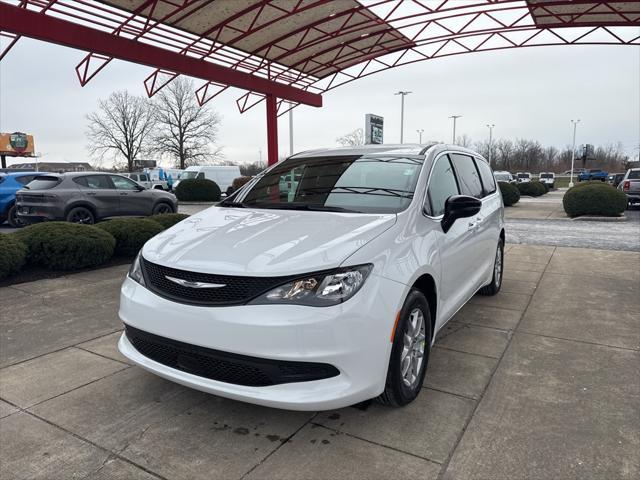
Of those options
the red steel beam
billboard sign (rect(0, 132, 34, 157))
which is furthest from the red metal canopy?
billboard sign (rect(0, 132, 34, 157))

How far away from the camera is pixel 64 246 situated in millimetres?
6809

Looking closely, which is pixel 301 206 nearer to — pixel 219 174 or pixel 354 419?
pixel 354 419

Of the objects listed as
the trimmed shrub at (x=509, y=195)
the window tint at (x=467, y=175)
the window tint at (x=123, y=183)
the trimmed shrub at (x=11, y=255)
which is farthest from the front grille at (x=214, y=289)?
the trimmed shrub at (x=509, y=195)

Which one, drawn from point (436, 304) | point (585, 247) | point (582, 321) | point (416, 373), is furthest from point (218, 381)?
point (585, 247)

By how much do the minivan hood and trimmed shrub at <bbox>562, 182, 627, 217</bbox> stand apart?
1510 centimetres

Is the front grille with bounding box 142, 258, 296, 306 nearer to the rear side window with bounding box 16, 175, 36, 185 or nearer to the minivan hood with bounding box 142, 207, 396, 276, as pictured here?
the minivan hood with bounding box 142, 207, 396, 276

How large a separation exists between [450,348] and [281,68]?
1362 centimetres

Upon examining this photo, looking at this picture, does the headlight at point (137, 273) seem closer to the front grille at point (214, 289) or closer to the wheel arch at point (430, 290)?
the front grille at point (214, 289)

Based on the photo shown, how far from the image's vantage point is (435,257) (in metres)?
3.30

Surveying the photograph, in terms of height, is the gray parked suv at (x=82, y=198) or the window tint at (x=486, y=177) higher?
the window tint at (x=486, y=177)

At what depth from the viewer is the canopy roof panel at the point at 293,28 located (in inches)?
432

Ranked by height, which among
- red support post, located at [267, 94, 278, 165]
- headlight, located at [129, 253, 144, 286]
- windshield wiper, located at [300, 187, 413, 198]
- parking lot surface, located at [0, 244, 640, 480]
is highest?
red support post, located at [267, 94, 278, 165]

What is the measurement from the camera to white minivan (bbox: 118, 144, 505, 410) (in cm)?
246

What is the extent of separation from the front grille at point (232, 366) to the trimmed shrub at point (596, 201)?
52.4 feet
